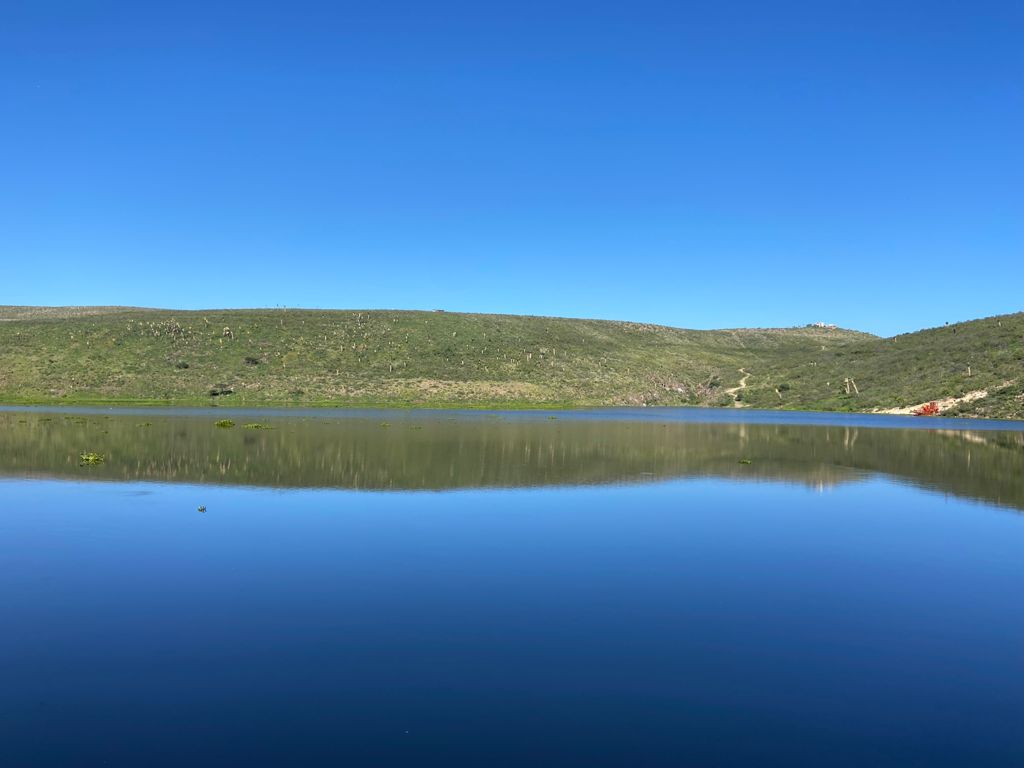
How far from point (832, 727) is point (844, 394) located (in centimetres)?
11554

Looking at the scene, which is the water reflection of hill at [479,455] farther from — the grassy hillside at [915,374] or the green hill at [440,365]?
the green hill at [440,365]

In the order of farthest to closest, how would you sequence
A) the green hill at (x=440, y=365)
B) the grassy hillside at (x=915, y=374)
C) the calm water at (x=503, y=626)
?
the green hill at (x=440, y=365), the grassy hillside at (x=915, y=374), the calm water at (x=503, y=626)

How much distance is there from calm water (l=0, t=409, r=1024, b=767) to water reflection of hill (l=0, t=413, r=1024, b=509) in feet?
9.36

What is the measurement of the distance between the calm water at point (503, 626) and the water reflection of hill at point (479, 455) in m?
→ 2.85

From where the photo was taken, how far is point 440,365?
129250mm

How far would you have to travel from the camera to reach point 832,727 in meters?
8.45

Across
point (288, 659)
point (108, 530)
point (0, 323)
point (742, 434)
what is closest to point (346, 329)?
point (0, 323)

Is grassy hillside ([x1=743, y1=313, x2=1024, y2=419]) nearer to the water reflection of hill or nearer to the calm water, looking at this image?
the water reflection of hill

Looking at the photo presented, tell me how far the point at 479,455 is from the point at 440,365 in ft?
303

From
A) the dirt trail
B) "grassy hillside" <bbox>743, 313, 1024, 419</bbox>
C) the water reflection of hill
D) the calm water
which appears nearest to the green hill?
"grassy hillside" <bbox>743, 313, 1024, 419</bbox>

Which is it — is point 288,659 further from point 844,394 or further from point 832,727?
point 844,394

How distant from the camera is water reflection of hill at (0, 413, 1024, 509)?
2933 cm

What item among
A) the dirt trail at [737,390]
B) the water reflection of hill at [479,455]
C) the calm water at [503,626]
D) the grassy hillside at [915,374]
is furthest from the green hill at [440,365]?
the calm water at [503,626]

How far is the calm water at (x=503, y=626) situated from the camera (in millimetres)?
8070
